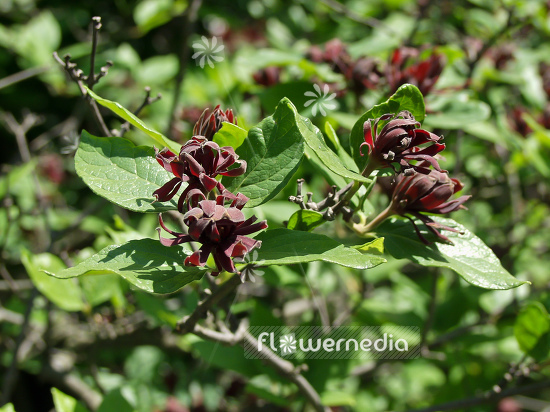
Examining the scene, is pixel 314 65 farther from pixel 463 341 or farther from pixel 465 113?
pixel 463 341

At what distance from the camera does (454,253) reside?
1.03m

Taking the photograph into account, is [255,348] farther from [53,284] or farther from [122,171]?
[53,284]

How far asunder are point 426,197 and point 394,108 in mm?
181

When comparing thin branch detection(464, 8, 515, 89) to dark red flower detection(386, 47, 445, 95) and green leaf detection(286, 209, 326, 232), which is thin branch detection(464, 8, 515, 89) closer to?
dark red flower detection(386, 47, 445, 95)

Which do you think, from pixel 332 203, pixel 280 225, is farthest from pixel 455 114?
pixel 332 203

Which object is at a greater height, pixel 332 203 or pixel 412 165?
pixel 412 165

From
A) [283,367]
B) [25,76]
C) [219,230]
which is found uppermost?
[219,230]

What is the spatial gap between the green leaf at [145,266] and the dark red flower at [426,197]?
0.42 metres

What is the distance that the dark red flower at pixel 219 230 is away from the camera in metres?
0.80

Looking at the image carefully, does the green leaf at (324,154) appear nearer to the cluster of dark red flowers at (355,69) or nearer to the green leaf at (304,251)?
the green leaf at (304,251)

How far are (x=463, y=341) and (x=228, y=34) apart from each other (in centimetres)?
268

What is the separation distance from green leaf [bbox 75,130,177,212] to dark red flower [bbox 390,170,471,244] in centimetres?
44

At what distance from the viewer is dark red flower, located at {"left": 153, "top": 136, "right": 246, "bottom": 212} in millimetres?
841

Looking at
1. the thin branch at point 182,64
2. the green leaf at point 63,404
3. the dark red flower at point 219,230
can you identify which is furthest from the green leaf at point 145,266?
the thin branch at point 182,64
